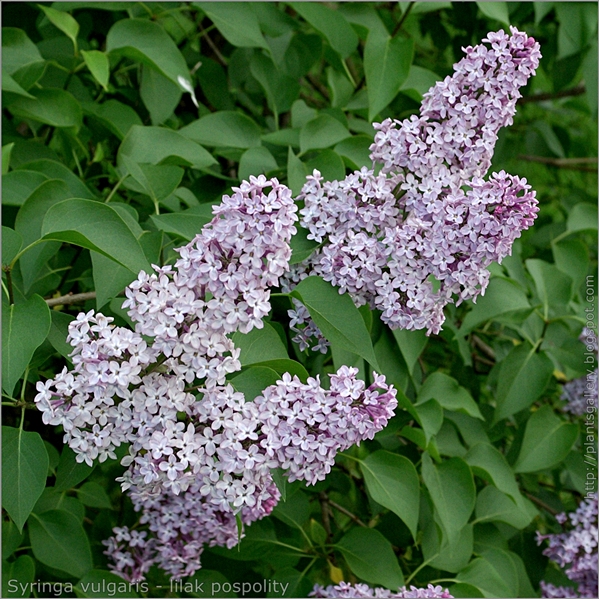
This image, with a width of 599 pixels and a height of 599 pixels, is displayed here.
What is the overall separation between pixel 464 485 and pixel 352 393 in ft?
1.88

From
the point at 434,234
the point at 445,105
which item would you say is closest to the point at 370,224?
the point at 434,234

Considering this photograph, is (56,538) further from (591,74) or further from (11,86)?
(591,74)

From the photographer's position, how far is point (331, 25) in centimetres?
169

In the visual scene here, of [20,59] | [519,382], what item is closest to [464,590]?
[519,382]

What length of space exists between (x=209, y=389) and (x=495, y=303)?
760 mm

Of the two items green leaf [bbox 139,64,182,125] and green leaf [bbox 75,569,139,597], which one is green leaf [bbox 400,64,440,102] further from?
green leaf [bbox 75,569,139,597]

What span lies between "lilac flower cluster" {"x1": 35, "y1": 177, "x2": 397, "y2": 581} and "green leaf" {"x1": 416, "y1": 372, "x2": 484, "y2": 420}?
0.49 meters

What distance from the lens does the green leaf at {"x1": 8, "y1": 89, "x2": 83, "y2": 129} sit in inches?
58.6

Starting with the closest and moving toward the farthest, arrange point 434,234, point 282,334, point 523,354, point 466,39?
1. point 434,234
2. point 282,334
3. point 523,354
4. point 466,39

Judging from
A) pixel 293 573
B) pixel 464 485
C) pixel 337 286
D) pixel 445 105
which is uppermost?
pixel 445 105

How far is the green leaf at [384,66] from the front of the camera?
152cm

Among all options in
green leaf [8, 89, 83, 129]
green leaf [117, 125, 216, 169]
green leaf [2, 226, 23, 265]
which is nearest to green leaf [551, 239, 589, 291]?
green leaf [117, 125, 216, 169]

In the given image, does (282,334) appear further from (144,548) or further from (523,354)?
(523,354)

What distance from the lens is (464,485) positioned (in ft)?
4.74
